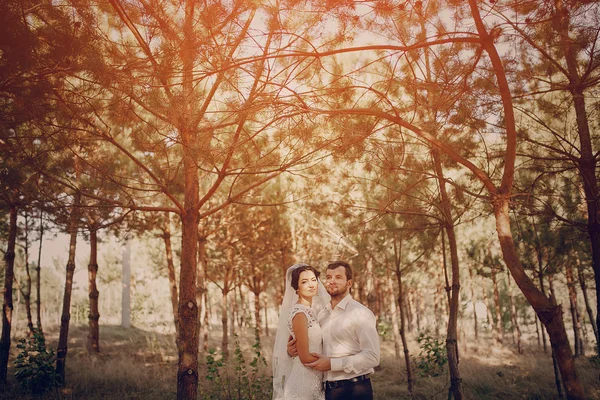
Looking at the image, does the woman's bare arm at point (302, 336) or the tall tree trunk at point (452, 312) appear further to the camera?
the tall tree trunk at point (452, 312)

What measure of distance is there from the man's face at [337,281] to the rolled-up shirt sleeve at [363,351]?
201mm

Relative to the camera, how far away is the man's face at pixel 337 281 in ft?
9.94

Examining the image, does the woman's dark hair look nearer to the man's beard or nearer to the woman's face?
the woman's face

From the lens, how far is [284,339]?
122 inches

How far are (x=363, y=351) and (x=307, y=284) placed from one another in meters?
0.60

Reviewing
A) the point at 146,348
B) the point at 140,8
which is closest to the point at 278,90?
the point at 140,8

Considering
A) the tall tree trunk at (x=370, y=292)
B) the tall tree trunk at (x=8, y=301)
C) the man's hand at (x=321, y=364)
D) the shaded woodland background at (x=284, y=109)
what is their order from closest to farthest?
the man's hand at (x=321, y=364), the shaded woodland background at (x=284, y=109), the tall tree trunk at (x=8, y=301), the tall tree trunk at (x=370, y=292)

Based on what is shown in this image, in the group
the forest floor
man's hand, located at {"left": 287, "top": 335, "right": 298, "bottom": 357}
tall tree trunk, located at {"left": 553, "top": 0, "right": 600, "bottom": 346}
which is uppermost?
tall tree trunk, located at {"left": 553, "top": 0, "right": 600, "bottom": 346}

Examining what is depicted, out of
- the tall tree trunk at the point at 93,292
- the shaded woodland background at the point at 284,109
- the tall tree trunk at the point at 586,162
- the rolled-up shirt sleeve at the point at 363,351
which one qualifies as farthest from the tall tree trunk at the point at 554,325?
the tall tree trunk at the point at 93,292

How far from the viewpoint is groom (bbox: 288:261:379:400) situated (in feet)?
9.09

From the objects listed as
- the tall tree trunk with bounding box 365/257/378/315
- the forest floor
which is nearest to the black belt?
the forest floor

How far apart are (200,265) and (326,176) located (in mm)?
4500

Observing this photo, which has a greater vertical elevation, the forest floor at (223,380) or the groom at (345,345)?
the groom at (345,345)

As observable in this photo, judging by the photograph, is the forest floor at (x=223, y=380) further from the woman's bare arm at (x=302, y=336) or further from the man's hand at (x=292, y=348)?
the woman's bare arm at (x=302, y=336)
